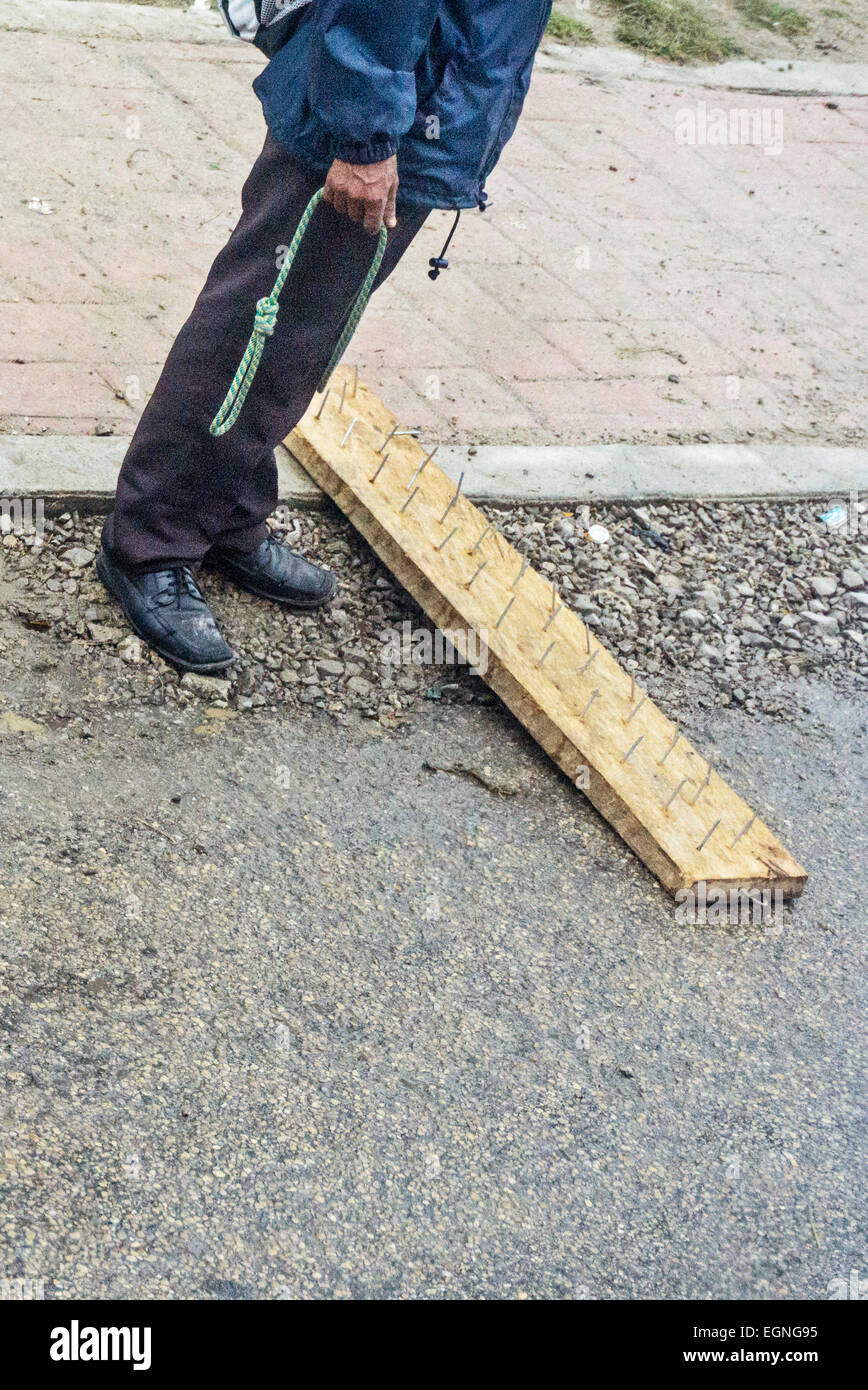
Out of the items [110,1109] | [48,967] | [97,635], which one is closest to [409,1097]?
[110,1109]

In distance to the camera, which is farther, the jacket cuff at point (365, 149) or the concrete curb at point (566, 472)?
the concrete curb at point (566, 472)

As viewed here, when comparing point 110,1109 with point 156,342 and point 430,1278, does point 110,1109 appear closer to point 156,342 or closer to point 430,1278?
point 430,1278

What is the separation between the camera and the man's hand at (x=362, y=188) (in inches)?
82.0

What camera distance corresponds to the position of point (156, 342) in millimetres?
3449

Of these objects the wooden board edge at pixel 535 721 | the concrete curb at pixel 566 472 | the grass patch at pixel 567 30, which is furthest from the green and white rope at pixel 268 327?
the grass patch at pixel 567 30

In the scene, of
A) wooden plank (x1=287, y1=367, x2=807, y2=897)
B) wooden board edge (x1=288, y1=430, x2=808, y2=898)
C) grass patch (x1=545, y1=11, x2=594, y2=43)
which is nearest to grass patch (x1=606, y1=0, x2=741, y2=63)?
grass patch (x1=545, y1=11, x2=594, y2=43)

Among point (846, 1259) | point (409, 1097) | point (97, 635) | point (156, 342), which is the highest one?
point (156, 342)

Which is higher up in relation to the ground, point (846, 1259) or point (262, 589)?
point (262, 589)

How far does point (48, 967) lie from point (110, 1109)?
267 mm

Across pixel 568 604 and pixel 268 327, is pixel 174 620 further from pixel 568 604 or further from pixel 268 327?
pixel 568 604

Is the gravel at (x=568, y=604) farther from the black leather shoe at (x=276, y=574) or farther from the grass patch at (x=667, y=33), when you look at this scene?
the grass patch at (x=667, y=33)

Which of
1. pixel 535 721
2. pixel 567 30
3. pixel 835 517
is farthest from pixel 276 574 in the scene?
pixel 567 30

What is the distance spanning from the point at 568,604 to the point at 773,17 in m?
4.73

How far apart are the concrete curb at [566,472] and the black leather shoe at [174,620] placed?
15.3 inches
